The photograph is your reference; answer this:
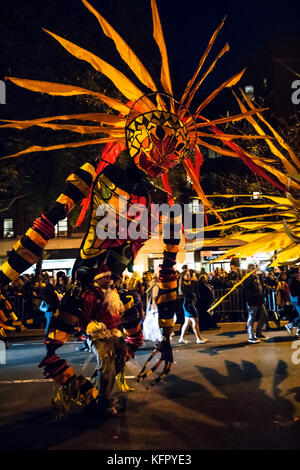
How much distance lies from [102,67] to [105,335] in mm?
3032

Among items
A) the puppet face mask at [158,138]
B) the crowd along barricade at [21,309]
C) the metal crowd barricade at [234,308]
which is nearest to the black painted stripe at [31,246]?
the puppet face mask at [158,138]

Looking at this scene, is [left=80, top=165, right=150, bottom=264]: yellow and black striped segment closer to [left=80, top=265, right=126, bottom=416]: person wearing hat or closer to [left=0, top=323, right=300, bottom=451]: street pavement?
[left=80, top=265, right=126, bottom=416]: person wearing hat

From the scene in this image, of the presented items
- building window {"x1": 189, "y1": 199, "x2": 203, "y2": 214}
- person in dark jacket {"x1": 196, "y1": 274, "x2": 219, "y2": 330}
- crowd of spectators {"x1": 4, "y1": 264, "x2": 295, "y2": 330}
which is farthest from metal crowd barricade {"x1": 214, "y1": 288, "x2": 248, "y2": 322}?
building window {"x1": 189, "y1": 199, "x2": 203, "y2": 214}

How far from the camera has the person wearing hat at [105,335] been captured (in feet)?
15.6

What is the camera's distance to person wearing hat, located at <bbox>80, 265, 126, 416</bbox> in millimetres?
4766

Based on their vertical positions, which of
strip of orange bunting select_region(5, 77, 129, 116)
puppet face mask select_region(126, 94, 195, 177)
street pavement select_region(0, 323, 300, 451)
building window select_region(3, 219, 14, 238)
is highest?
building window select_region(3, 219, 14, 238)

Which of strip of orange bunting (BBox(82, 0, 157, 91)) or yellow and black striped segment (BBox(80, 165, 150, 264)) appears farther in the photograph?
yellow and black striped segment (BBox(80, 165, 150, 264))

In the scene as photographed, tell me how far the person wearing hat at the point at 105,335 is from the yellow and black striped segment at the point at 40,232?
900 mm

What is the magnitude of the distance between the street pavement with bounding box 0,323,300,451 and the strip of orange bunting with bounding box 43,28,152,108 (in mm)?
3300

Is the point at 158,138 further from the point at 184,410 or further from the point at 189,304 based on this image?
the point at 189,304

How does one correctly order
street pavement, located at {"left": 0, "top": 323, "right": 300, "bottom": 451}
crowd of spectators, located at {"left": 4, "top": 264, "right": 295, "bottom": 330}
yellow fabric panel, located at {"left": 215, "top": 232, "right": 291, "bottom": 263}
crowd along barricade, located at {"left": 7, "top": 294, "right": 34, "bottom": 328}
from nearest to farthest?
street pavement, located at {"left": 0, "top": 323, "right": 300, "bottom": 451} → yellow fabric panel, located at {"left": 215, "top": 232, "right": 291, "bottom": 263} → crowd of spectators, located at {"left": 4, "top": 264, "right": 295, "bottom": 330} → crowd along barricade, located at {"left": 7, "top": 294, "right": 34, "bottom": 328}

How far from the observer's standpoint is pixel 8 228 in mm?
29875

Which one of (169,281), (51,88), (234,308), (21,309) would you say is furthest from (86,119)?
(21,309)

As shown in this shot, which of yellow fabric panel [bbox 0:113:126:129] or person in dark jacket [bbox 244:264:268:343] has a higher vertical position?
yellow fabric panel [bbox 0:113:126:129]
